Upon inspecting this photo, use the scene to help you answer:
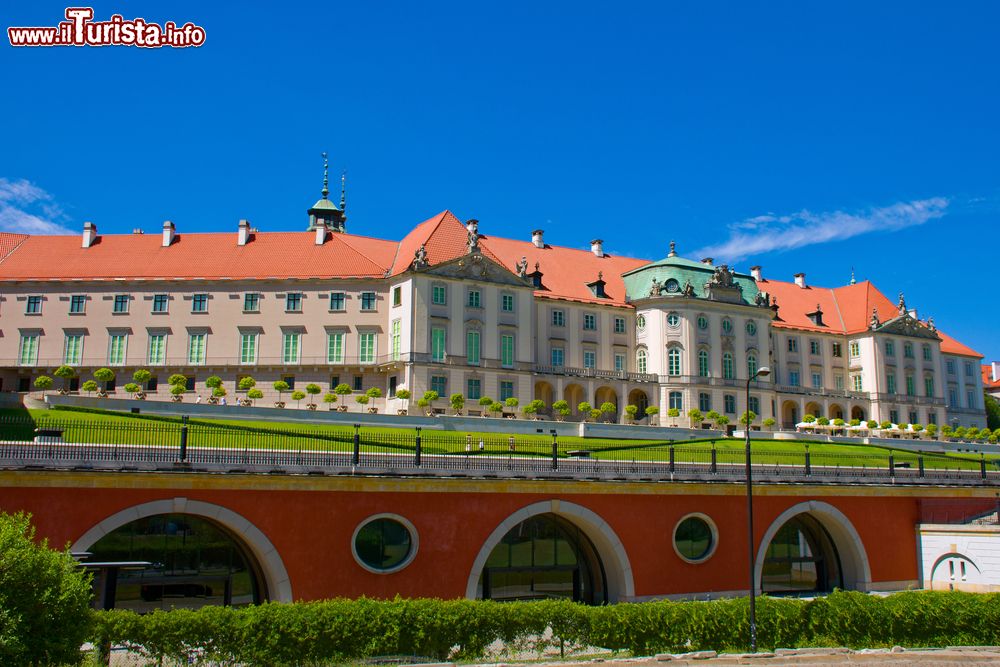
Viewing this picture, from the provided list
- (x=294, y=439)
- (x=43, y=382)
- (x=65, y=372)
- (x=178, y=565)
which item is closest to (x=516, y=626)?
(x=178, y=565)

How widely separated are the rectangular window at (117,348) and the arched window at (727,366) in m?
45.8

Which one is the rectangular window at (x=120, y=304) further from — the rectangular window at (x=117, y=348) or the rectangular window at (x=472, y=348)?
the rectangular window at (x=472, y=348)

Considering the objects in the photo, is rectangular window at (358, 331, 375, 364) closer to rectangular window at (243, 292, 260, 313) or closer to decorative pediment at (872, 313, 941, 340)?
rectangular window at (243, 292, 260, 313)

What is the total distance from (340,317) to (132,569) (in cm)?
4284

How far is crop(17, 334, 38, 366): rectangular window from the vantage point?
66.4m

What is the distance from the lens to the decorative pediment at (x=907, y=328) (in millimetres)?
86488

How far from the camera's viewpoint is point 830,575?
37062 millimetres

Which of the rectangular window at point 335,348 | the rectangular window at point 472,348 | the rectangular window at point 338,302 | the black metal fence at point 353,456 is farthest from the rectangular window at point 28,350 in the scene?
the black metal fence at point 353,456

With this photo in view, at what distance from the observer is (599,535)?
31.0 meters

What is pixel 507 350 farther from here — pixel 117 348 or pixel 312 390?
pixel 117 348

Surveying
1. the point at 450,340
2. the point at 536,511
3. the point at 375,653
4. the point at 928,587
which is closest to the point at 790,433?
the point at 450,340

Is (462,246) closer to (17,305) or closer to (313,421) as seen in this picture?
(313,421)

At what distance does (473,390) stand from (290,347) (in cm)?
1342

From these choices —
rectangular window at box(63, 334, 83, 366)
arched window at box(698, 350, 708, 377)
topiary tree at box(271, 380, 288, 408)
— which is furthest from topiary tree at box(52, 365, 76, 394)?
arched window at box(698, 350, 708, 377)
